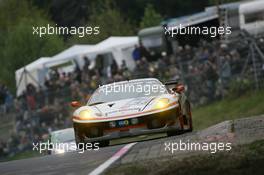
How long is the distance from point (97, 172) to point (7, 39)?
5265cm

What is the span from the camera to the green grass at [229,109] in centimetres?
3034

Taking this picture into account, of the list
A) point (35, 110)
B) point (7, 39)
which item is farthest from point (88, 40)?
point (35, 110)

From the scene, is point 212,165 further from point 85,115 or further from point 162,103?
point 85,115

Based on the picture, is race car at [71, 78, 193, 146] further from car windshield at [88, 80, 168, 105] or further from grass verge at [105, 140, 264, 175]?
grass verge at [105, 140, 264, 175]

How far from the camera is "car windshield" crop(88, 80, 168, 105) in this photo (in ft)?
59.6

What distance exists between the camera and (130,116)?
17062mm

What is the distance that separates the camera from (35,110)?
35.1 m

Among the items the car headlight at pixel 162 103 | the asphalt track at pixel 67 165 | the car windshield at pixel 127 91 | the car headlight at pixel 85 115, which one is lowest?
the asphalt track at pixel 67 165

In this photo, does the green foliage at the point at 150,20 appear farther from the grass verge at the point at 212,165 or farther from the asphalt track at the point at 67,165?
the grass verge at the point at 212,165

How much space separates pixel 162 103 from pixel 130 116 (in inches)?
26.7

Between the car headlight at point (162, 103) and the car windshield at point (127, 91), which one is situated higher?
the car windshield at point (127, 91)

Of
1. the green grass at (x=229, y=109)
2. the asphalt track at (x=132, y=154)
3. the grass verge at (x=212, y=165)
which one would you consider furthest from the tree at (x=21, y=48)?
the grass verge at (x=212, y=165)

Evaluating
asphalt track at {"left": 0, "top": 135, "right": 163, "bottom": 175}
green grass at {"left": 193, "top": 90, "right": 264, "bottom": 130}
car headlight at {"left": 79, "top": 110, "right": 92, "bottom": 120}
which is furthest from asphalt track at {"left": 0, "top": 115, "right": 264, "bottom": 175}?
green grass at {"left": 193, "top": 90, "right": 264, "bottom": 130}

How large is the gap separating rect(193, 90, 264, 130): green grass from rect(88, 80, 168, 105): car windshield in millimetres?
11517
